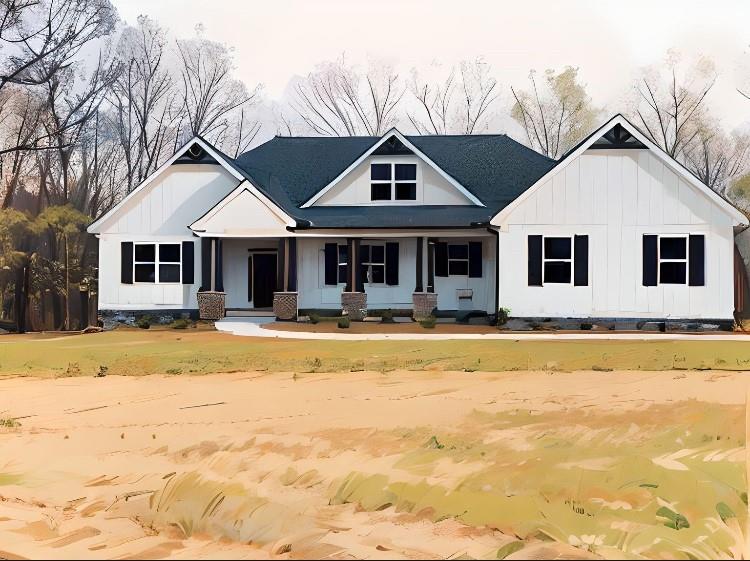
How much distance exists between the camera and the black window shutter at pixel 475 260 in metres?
23.8

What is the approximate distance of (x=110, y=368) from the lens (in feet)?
44.0

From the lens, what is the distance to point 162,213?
930 inches

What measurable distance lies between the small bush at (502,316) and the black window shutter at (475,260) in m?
3.89

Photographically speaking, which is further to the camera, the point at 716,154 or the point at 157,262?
the point at 157,262

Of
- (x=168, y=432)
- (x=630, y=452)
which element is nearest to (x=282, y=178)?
(x=168, y=432)

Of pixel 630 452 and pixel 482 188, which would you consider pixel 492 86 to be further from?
pixel 630 452

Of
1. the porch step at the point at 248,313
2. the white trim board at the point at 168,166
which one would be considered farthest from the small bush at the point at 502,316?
the porch step at the point at 248,313

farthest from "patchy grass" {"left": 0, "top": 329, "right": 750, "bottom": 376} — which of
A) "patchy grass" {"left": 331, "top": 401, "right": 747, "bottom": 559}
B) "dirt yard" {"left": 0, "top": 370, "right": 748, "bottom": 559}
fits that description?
"patchy grass" {"left": 331, "top": 401, "right": 747, "bottom": 559}

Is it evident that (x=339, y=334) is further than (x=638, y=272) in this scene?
No

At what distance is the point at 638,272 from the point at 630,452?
45.4 feet

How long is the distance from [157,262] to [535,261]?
Result: 1109cm

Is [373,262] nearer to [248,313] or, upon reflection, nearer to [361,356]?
[248,313]

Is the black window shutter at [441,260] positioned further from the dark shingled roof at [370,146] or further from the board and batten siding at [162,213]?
the board and batten siding at [162,213]

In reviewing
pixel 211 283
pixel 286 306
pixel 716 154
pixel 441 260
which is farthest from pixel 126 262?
pixel 716 154
